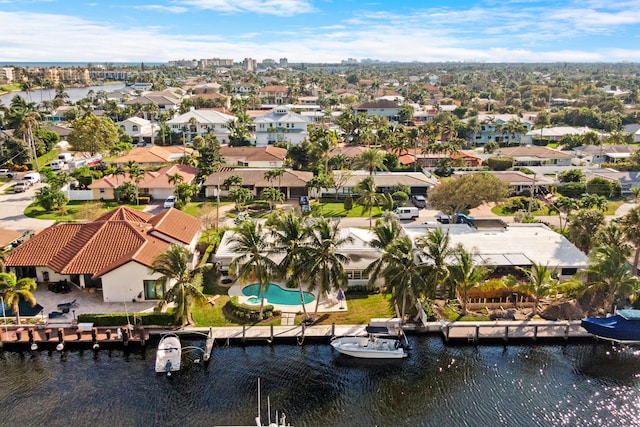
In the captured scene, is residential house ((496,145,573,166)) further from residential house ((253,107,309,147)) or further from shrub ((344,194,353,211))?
residential house ((253,107,309,147))

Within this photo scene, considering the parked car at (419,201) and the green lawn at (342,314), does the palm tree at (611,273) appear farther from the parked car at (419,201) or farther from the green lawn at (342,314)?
the parked car at (419,201)

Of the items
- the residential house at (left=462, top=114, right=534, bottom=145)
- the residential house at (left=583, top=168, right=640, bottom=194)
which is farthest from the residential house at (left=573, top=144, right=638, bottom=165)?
the residential house at (left=462, top=114, right=534, bottom=145)

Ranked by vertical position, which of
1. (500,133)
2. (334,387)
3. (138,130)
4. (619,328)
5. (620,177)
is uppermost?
(500,133)

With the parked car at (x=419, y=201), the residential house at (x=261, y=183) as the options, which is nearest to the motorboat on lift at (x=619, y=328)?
the parked car at (x=419, y=201)

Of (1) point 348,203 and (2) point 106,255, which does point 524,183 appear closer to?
(1) point 348,203

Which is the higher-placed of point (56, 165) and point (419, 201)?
point (56, 165)

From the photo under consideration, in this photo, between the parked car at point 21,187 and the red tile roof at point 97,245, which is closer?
the red tile roof at point 97,245

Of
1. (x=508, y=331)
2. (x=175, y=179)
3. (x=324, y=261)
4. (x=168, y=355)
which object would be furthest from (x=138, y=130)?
(x=508, y=331)
